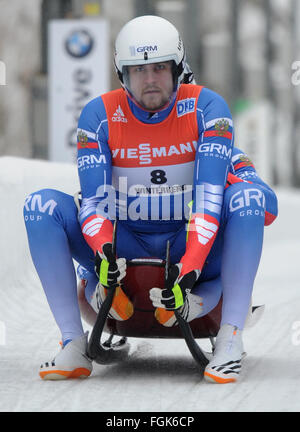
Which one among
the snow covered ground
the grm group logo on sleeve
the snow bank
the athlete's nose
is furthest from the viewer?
the grm group logo on sleeve

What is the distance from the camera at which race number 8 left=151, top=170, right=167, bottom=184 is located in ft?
11.3

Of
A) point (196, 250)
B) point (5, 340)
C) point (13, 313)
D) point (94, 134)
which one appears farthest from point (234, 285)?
point (13, 313)

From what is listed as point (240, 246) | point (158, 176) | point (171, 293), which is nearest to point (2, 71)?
point (158, 176)

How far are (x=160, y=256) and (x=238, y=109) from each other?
57.8 feet

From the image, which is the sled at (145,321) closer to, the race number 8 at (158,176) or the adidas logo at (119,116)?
the race number 8 at (158,176)

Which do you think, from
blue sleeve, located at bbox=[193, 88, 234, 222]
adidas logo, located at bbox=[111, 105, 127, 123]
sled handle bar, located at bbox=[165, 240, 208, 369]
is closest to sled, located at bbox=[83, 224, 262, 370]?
sled handle bar, located at bbox=[165, 240, 208, 369]

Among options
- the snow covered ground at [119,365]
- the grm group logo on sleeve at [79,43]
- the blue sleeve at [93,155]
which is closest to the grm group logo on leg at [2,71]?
the grm group logo on sleeve at [79,43]

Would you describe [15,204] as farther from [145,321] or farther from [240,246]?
[240,246]

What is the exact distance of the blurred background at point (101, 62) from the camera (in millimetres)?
11742

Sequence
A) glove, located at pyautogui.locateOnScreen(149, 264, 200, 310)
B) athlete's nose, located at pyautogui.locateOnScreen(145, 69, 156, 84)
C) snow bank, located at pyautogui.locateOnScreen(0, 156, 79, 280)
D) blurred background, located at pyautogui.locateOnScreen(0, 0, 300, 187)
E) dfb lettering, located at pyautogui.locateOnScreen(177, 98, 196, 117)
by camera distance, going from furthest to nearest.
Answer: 1. blurred background, located at pyautogui.locateOnScreen(0, 0, 300, 187)
2. snow bank, located at pyautogui.locateOnScreen(0, 156, 79, 280)
3. dfb lettering, located at pyautogui.locateOnScreen(177, 98, 196, 117)
4. athlete's nose, located at pyautogui.locateOnScreen(145, 69, 156, 84)
5. glove, located at pyautogui.locateOnScreen(149, 264, 200, 310)

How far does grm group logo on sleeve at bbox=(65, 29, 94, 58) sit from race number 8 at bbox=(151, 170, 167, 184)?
8.44 m

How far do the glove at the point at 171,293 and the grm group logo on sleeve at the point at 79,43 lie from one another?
8.83 m

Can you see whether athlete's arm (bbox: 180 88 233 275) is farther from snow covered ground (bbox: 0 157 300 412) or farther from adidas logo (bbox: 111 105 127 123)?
snow covered ground (bbox: 0 157 300 412)
